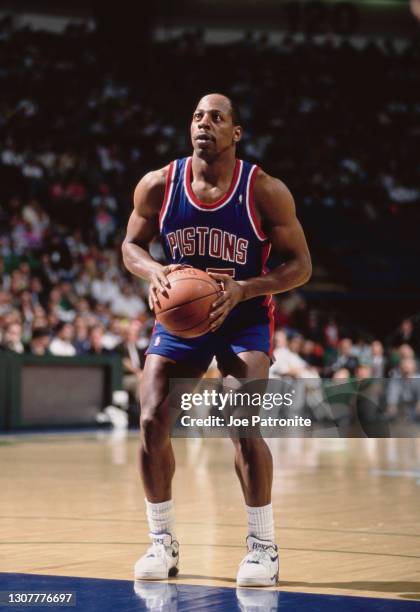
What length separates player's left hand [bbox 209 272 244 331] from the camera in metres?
4.67

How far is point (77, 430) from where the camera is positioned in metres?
17.1

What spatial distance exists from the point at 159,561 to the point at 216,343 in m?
1.03

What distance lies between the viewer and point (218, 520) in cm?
720

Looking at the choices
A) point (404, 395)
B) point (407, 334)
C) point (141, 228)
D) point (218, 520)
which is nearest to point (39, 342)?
point (404, 395)

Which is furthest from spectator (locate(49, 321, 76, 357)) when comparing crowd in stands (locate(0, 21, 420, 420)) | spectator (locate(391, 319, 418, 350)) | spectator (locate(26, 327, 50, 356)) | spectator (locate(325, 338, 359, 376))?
spectator (locate(391, 319, 418, 350))

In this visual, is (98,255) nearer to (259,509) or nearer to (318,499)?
(318,499)

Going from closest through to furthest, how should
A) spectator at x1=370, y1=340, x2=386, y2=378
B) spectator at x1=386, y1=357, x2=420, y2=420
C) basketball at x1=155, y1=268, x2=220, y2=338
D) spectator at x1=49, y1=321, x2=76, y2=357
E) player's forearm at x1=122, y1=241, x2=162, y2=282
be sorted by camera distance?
1. basketball at x1=155, y1=268, x2=220, y2=338
2. player's forearm at x1=122, y1=241, x2=162, y2=282
3. spectator at x1=49, y1=321, x2=76, y2=357
4. spectator at x1=386, y1=357, x2=420, y2=420
5. spectator at x1=370, y1=340, x2=386, y2=378

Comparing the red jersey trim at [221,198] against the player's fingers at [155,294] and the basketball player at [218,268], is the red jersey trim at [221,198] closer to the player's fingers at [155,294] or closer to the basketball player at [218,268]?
the basketball player at [218,268]

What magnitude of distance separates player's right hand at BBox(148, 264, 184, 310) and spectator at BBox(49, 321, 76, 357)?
471 inches

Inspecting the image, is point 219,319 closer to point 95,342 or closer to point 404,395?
point 95,342

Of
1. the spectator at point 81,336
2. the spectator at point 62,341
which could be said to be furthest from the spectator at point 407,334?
the spectator at point 62,341

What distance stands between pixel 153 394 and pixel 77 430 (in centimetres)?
1242

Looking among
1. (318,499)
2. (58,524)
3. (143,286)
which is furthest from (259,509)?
(143,286)

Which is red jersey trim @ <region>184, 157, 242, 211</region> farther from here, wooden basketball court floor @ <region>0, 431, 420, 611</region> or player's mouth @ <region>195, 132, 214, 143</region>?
wooden basketball court floor @ <region>0, 431, 420, 611</region>
